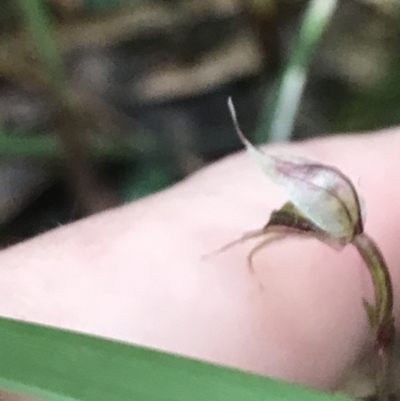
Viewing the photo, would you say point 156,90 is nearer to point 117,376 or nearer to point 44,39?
point 44,39

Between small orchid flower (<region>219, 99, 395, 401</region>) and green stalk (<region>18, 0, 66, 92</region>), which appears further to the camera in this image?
green stalk (<region>18, 0, 66, 92</region>)

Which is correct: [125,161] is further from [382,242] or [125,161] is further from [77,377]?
[77,377]

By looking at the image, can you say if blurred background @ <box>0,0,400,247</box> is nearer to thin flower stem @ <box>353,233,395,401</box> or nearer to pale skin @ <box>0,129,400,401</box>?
pale skin @ <box>0,129,400,401</box>

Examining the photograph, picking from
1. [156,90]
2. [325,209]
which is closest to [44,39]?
[156,90]

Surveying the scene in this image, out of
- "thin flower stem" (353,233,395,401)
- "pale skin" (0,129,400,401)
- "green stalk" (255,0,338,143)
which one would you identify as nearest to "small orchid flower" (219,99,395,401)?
"thin flower stem" (353,233,395,401)

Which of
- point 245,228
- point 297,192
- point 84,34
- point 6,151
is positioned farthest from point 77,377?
point 84,34

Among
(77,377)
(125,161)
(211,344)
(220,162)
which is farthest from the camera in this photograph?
(125,161)
